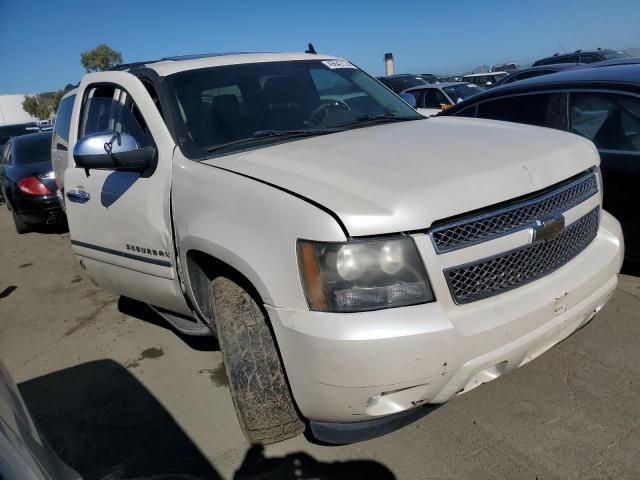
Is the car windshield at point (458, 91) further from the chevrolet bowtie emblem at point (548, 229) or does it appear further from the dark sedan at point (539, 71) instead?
the chevrolet bowtie emblem at point (548, 229)

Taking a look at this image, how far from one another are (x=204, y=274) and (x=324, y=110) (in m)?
1.32

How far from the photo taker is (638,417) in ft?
8.23

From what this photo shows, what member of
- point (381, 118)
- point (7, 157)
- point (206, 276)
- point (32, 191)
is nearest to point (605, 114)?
point (381, 118)

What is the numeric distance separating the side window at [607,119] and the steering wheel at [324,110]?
6.06ft

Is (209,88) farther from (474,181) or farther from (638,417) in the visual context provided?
(638,417)

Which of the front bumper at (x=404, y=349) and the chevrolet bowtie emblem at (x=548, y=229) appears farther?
the chevrolet bowtie emblem at (x=548, y=229)

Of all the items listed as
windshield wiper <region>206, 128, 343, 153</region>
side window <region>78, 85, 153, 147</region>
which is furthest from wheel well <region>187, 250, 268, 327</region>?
side window <region>78, 85, 153, 147</region>

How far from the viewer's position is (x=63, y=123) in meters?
5.46

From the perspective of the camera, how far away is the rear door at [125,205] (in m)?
2.91

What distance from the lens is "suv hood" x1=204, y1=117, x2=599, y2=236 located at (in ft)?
6.57

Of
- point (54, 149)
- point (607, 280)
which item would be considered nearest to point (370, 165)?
point (607, 280)

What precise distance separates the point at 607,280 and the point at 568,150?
640 millimetres

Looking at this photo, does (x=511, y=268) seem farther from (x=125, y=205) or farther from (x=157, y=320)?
(x=157, y=320)

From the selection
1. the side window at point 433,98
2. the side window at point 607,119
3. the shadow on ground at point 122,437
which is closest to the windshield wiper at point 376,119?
the side window at point 607,119
